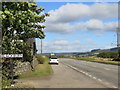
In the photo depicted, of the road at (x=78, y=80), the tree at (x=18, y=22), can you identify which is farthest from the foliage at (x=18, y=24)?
the road at (x=78, y=80)

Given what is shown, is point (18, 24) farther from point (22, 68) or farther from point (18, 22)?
point (22, 68)

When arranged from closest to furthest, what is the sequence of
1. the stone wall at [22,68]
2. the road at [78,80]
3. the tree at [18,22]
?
1. the tree at [18,22]
2. the road at [78,80]
3. the stone wall at [22,68]

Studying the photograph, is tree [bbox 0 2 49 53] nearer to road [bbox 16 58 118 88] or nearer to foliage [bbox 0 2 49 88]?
foliage [bbox 0 2 49 88]

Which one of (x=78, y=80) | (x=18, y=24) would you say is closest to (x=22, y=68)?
(x=78, y=80)

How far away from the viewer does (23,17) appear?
12.5m

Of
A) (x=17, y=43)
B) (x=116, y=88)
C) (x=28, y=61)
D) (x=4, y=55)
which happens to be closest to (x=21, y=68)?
(x=28, y=61)

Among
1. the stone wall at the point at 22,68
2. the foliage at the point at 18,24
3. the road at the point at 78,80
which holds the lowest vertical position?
the road at the point at 78,80

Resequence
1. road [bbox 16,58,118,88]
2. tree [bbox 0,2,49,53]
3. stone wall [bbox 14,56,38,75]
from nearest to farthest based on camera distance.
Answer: tree [bbox 0,2,49,53] < road [bbox 16,58,118,88] < stone wall [bbox 14,56,38,75]

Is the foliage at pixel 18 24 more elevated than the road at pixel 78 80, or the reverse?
the foliage at pixel 18 24

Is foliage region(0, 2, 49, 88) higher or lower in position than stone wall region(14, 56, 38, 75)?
higher

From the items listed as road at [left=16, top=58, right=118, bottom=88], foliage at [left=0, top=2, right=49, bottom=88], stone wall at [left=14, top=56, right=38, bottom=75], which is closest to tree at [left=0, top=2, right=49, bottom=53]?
foliage at [left=0, top=2, right=49, bottom=88]

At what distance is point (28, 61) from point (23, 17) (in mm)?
11162

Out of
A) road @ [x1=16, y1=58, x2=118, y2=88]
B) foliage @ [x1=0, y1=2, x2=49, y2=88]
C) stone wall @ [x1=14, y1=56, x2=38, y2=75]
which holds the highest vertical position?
foliage @ [x1=0, y1=2, x2=49, y2=88]

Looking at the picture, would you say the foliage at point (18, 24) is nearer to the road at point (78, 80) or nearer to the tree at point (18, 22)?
the tree at point (18, 22)
